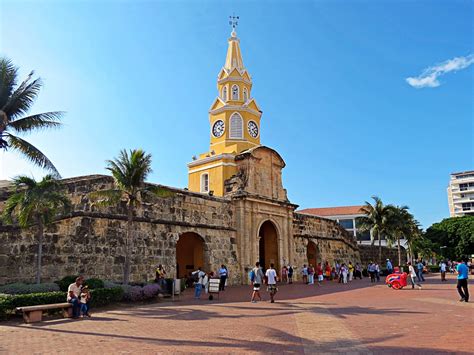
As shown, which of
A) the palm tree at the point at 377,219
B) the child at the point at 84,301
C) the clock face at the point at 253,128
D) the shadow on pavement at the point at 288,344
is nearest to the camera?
the shadow on pavement at the point at 288,344

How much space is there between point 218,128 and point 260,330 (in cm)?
2422

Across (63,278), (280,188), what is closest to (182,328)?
(63,278)

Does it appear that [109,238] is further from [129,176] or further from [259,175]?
[259,175]

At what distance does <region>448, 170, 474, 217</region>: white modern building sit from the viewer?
87125mm

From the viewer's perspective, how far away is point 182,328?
31.8 feet

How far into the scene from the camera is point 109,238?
1814 centimetres

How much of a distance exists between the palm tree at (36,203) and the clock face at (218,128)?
17973mm

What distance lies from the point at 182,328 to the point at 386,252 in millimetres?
36842

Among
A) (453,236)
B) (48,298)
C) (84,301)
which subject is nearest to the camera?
(84,301)

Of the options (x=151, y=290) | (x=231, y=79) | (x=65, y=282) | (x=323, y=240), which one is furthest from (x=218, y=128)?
(x=65, y=282)

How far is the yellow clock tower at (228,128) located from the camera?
29.5 m

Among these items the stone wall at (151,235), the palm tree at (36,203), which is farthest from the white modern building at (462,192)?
the palm tree at (36,203)

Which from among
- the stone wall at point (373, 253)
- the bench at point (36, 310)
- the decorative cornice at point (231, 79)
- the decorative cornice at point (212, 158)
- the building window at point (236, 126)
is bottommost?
the bench at point (36, 310)

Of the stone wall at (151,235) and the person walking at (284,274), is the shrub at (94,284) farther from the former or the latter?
the person walking at (284,274)
